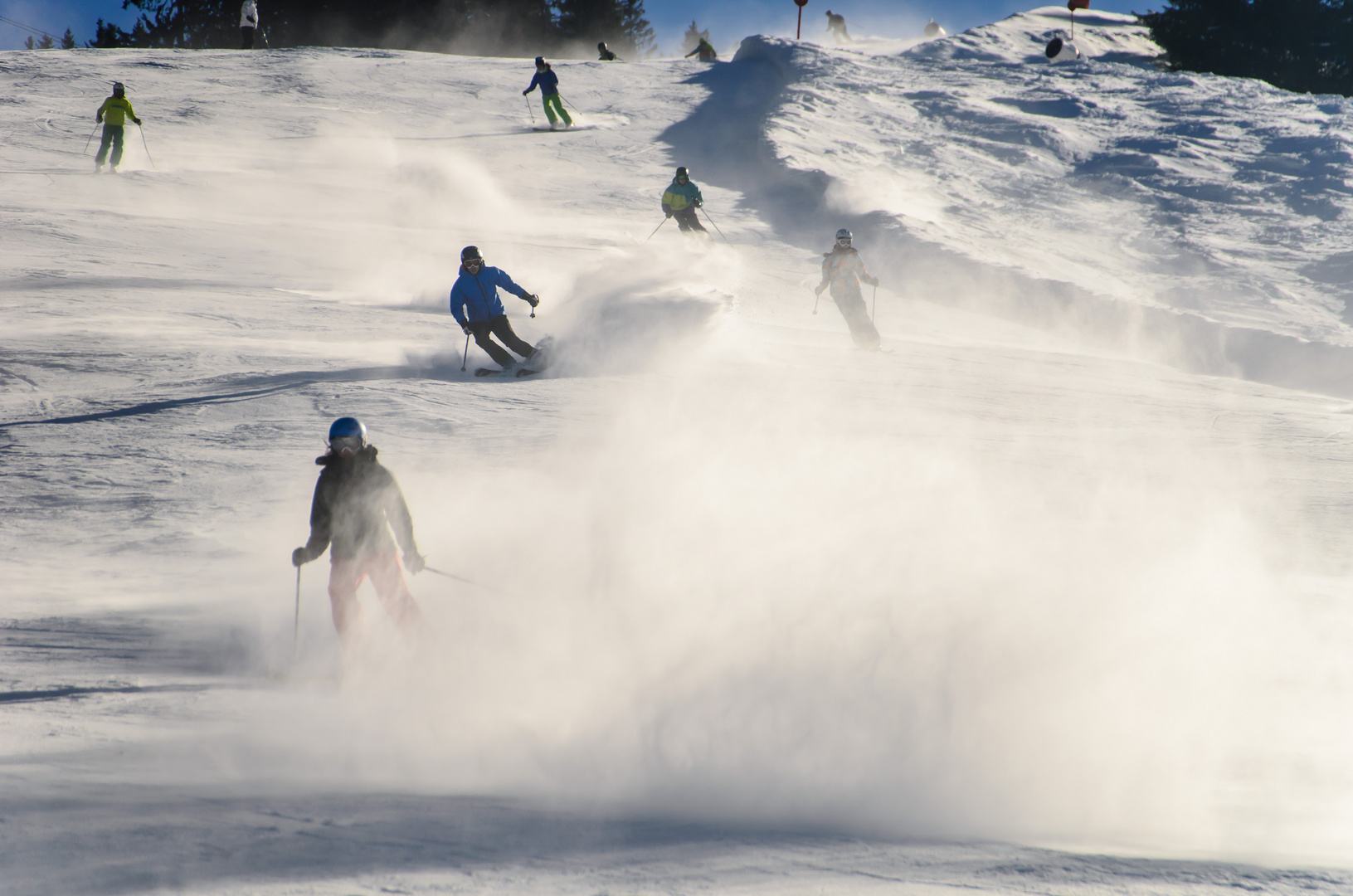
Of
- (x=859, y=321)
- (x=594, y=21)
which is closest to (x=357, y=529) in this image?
(x=859, y=321)

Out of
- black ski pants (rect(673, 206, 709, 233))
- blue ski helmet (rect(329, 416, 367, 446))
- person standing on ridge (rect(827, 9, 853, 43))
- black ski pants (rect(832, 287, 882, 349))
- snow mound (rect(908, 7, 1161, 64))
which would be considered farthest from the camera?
person standing on ridge (rect(827, 9, 853, 43))

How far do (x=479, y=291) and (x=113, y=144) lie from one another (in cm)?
1278

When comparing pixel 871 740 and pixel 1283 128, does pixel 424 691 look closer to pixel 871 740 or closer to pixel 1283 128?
pixel 871 740

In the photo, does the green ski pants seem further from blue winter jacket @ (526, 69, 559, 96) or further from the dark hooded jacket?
the dark hooded jacket

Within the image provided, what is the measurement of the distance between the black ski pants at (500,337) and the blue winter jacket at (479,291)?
10 centimetres

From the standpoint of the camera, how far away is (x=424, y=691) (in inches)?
182

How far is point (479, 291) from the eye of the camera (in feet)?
31.6

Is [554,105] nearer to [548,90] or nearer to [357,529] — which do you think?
[548,90]

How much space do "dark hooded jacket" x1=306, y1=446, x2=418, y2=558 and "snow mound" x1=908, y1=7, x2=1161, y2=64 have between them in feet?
107

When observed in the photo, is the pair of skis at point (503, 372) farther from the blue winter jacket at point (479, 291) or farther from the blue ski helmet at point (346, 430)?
the blue ski helmet at point (346, 430)

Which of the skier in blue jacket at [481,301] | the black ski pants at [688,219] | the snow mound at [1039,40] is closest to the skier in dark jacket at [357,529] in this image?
the skier in blue jacket at [481,301]

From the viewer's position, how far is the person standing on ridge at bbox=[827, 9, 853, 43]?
4484 centimetres

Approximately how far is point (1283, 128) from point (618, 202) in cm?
1843

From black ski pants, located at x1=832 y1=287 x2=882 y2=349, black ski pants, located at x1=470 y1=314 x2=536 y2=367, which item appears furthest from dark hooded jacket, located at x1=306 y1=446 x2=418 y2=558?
black ski pants, located at x1=832 y1=287 x2=882 y2=349
